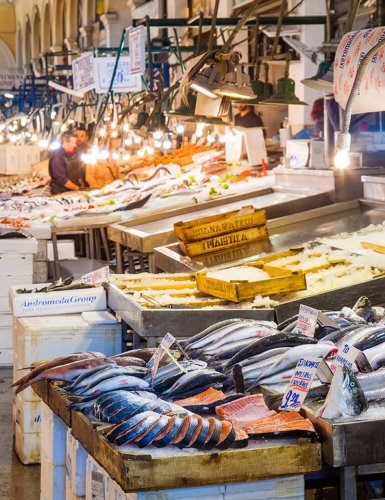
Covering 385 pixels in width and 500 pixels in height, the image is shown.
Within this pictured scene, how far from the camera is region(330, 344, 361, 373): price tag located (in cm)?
349

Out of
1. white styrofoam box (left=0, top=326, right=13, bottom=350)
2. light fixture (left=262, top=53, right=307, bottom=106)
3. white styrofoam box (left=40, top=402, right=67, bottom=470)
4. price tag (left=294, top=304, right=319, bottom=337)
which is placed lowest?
white styrofoam box (left=0, top=326, right=13, bottom=350)

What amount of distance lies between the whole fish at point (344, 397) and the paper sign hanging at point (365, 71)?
2923mm

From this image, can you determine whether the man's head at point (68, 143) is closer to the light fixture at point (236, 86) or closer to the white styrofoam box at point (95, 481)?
the light fixture at point (236, 86)

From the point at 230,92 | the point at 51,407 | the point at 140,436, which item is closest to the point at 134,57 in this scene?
the point at 230,92

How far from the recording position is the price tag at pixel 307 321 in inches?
161

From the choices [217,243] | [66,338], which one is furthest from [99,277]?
[217,243]

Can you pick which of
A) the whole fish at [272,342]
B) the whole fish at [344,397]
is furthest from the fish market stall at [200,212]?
the whole fish at [344,397]

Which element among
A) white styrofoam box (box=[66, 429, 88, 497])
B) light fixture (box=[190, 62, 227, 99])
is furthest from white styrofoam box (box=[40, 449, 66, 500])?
light fixture (box=[190, 62, 227, 99])

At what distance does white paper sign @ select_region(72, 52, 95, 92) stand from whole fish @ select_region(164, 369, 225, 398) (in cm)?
1018

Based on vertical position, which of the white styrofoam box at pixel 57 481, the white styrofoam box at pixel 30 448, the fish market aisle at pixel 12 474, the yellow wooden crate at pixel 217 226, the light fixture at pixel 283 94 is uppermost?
the light fixture at pixel 283 94

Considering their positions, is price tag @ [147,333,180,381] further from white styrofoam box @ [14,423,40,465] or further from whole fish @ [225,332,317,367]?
white styrofoam box @ [14,423,40,465]

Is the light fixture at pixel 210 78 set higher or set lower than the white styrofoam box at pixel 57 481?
higher

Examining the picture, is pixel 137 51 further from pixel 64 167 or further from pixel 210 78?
pixel 64 167

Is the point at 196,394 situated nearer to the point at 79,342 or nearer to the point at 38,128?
the point at 79,342
